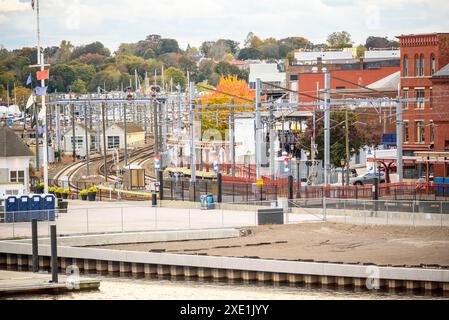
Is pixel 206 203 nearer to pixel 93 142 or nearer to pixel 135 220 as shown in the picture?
pixel 135 220

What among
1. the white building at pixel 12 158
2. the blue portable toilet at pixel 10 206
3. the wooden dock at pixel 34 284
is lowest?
the wooden dock at pixel 34 284

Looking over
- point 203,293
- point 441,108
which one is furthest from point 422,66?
point 203,293

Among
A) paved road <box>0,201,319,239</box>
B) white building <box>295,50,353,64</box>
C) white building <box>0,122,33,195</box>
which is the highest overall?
white building <box>295,50,353,64</box>

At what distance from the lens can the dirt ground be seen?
49781 mm

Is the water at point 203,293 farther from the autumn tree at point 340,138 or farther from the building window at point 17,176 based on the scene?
the autumn tree at point 340,138

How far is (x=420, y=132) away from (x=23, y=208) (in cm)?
3858

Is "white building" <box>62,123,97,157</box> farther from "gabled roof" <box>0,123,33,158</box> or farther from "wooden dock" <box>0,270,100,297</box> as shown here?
"wooden dock" <box>0,270,100,297</box>

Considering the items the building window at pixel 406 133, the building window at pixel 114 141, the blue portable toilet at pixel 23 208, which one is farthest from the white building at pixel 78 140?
the blue portable toilet at pixel 23 208

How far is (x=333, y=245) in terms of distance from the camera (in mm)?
53938

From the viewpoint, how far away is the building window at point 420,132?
3595 inches

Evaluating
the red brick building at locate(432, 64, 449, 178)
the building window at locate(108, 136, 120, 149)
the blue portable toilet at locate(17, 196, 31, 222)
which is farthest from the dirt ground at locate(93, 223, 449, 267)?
the building window at locate(108, 136, 120, 149)

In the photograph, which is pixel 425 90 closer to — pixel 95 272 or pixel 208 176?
pixel 208 176

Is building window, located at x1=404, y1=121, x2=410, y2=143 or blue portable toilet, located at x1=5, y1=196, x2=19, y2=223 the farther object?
building window, located at x1=404, y1=121, x2=410, y2=143
